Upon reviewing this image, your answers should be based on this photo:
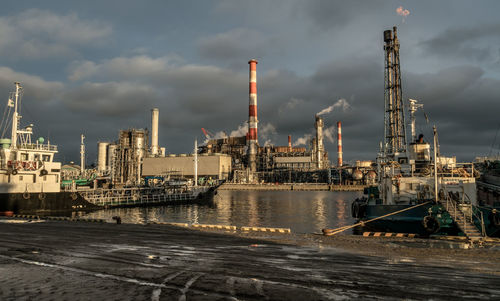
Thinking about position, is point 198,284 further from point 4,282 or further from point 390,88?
point 390,88

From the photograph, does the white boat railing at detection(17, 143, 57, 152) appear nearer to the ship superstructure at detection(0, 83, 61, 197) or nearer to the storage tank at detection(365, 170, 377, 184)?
the ship superstructure at detection(0, 83, 61, 197)

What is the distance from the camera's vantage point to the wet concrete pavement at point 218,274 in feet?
30.3

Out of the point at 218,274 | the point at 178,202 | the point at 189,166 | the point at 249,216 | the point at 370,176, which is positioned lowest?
the point at 249,216

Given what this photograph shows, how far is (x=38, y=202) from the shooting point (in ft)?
143

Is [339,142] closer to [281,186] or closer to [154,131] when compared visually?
[281,186]

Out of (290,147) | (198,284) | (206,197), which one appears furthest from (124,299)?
(290,147)

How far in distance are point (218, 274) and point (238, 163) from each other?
16007 cm

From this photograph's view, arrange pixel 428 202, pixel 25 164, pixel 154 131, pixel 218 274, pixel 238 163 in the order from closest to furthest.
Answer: pixel 218 274
pixel 428 202
pixel 25 164
pixel 154 131
pixel 238 163

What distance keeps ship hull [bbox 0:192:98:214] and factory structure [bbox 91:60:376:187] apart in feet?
320

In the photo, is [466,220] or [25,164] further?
[25,164]

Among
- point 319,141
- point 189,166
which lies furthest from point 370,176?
point 189,166

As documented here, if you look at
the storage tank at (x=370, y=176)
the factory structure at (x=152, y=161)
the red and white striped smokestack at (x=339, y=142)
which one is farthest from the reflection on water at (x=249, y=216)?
the red and white striped smokestack at (x=339, y=142)

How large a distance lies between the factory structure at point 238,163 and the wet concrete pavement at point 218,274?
125329 millimetres

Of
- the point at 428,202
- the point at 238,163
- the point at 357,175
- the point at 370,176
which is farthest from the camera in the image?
the point at 238,163
